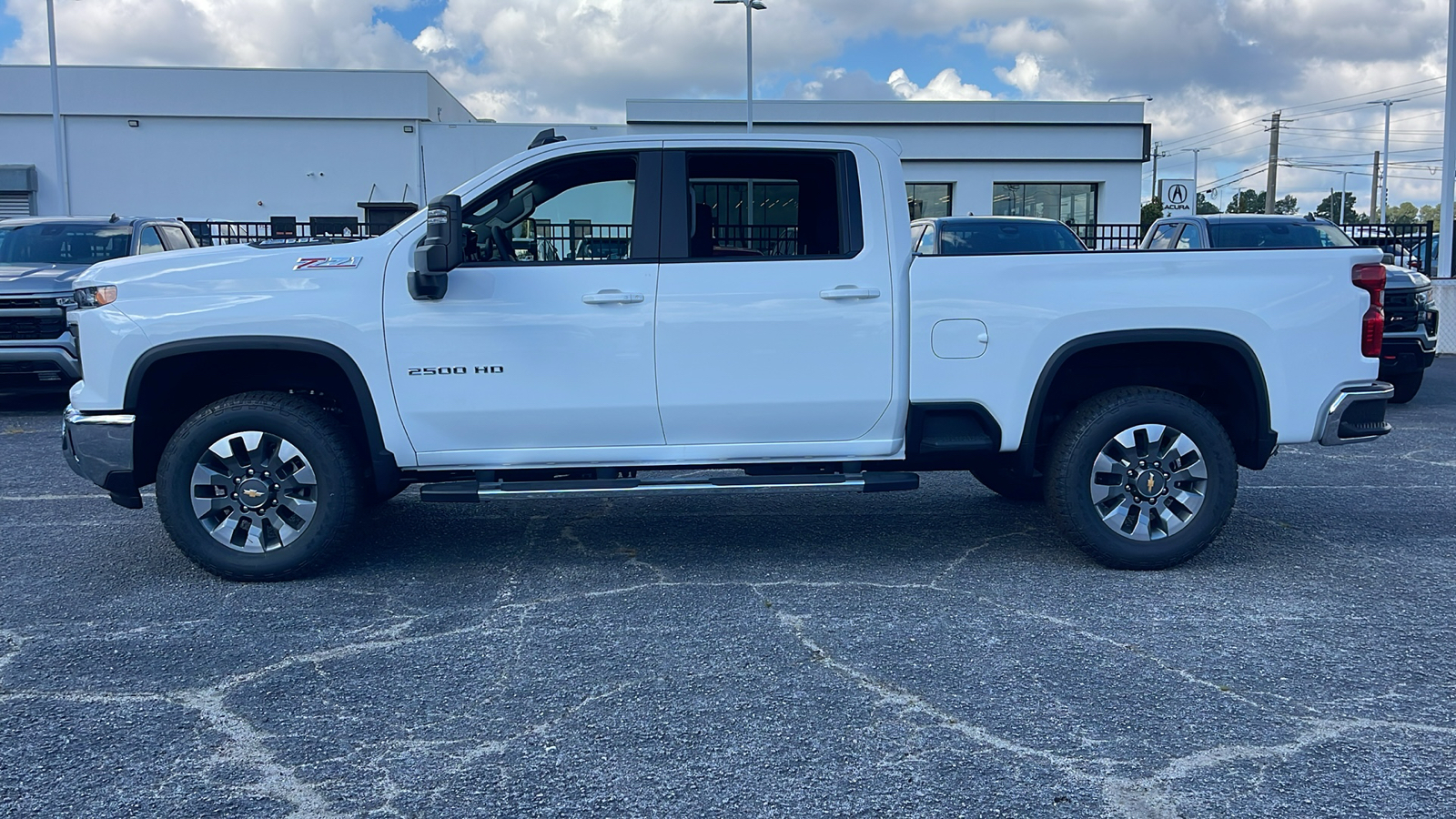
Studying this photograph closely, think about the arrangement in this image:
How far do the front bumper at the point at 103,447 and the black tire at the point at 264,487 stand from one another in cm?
17

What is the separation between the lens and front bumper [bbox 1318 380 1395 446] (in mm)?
5191

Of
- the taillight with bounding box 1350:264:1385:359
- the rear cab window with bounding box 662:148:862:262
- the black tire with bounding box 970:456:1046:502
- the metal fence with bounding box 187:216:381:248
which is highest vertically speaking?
the metal fence with bounding box 187:216:381:248

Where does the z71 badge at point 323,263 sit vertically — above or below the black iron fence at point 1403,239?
below

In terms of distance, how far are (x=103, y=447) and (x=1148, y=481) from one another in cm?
471

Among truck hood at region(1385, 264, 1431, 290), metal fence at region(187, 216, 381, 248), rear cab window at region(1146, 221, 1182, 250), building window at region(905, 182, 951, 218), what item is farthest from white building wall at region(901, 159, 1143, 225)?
truck hood at region(1385, 264, 1431, 290)

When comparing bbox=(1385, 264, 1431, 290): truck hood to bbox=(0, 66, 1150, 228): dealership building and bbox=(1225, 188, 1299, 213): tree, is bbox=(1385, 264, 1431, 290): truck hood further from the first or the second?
bbox=(1225, 188, 1299, 213): tree

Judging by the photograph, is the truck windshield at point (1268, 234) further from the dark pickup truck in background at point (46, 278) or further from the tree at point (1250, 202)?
the tree at point (1250, 202)

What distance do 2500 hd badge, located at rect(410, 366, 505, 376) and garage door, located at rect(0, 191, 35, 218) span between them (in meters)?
36.3

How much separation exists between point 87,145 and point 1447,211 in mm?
35899

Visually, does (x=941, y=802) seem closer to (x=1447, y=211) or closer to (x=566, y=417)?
(x=566, y=417)

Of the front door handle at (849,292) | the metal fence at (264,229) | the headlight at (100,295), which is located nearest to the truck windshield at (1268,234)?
the front door handle at (849,292)

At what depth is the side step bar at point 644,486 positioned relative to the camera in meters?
5.02

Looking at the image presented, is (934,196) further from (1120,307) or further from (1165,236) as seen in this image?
(1120,307)

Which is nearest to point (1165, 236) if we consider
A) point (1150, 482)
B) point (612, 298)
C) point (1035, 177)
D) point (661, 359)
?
point (1150, 482)
